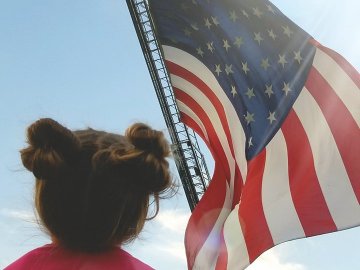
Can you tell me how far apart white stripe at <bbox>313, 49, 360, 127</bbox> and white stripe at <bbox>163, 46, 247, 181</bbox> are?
34.7 inches

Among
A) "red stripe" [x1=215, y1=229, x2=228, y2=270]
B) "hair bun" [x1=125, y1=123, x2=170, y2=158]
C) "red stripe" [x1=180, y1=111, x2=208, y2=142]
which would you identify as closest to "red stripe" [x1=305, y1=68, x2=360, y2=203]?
"red stripe" [x1=215, y1=229, x2=228, y2=270]

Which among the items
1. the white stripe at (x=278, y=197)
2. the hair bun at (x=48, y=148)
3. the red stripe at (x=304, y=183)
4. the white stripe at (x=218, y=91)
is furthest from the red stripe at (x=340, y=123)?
the hair bun at (x=48, y=148)

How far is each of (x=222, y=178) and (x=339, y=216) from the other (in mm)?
1761

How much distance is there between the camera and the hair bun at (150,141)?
64.2 inches

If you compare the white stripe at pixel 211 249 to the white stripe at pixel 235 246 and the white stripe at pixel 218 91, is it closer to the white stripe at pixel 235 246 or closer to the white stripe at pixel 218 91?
the white stripe at pixel 235 246

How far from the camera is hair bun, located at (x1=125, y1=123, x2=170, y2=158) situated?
1.63 m

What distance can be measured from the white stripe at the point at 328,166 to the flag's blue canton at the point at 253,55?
17 centimetres

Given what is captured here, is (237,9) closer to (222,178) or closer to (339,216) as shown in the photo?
(222,178)

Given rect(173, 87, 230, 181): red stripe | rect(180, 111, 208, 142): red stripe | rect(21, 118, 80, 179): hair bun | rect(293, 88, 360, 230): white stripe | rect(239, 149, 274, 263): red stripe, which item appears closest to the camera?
rect(21, 118, 80, 179): hair bun

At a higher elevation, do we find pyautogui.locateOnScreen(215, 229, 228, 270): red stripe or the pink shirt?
the pink shirt

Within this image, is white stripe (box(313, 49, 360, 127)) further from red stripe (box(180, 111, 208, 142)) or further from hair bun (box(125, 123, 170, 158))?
hair bun (box(125, 123, 170, 158))

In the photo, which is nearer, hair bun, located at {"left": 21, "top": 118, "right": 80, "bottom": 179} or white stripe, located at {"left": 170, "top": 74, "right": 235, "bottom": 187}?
hair bun, located at {"left": 21, "top": 118, "right": 80, "bottom": 179}

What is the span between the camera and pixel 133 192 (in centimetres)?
160

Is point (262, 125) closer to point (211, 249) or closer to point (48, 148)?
point (211, 249)
